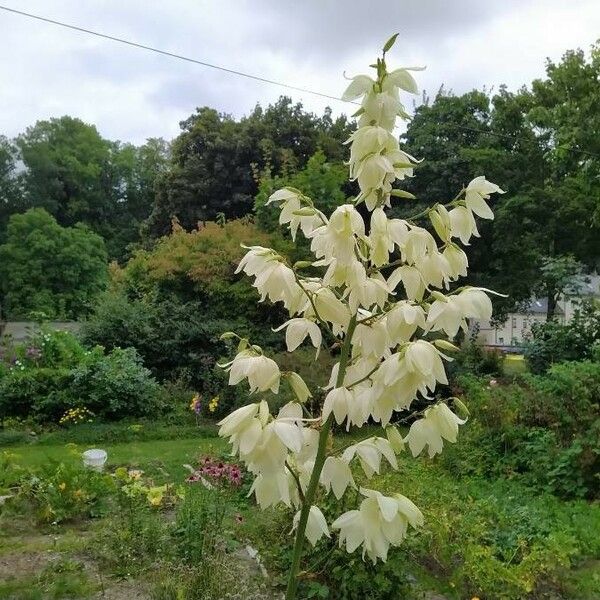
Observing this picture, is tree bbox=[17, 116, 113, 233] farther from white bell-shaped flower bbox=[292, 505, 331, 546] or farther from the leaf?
the leaf

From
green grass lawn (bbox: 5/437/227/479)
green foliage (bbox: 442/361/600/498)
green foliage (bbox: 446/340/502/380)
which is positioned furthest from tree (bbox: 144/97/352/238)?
green foliage (bbox: 442/361/600/498)

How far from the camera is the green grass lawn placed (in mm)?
6688

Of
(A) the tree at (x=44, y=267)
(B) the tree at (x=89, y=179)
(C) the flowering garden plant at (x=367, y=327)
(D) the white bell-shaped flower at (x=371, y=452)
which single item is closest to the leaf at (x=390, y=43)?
(C) the flowering garden plant at (x=367, y=327)

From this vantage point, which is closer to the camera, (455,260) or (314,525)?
(455,260)

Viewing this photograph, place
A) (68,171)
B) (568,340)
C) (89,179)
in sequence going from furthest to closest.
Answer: (89,179) < (68,171) < (568,340)

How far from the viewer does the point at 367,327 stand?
1.27m

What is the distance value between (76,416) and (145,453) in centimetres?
183

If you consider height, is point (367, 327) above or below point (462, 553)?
above

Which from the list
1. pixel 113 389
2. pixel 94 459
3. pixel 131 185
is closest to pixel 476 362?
pixel 113 389

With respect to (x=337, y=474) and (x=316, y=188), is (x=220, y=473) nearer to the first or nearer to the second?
(x=337, y=474)

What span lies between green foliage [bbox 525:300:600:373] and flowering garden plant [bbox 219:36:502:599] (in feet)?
28.2

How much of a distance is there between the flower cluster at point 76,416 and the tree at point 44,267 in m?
19.3

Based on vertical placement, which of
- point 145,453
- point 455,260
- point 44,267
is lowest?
point 145,453

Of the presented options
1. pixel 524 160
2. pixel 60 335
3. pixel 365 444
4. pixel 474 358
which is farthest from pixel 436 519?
pixel 524 160
